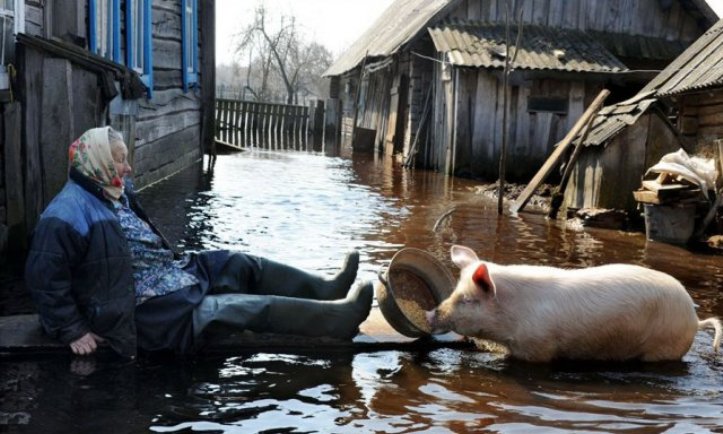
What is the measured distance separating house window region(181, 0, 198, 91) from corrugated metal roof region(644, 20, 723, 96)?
8123 millimetres

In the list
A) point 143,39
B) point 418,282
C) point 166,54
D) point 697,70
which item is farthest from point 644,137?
point 166,54

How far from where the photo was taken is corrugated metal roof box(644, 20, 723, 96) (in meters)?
11.3

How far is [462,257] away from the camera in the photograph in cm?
598

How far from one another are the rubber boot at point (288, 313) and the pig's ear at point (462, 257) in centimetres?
75

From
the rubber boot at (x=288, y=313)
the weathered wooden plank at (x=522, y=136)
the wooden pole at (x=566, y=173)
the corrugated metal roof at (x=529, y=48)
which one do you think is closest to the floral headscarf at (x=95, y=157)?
the rubber boot at (x=288, y=313)

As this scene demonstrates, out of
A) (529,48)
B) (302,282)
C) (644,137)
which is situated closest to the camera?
(302,282)

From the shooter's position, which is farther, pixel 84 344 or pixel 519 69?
pixel 519 69

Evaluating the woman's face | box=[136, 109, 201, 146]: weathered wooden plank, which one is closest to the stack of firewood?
box=[136, 109, 201, 146]: weathered wooden plank

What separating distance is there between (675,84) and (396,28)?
14993mm

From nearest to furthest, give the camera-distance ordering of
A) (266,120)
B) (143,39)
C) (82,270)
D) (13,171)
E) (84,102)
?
(82,270) → (13,171) → (84,102) → (143,39) → (266,120)

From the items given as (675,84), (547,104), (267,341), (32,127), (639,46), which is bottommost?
(267,341)

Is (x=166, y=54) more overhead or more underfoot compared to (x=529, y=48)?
more underfoot

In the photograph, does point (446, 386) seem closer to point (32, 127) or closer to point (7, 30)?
point (32, 127)

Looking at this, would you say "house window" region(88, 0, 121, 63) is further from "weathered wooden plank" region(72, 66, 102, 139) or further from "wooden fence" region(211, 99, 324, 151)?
"wooden fence" region(211, 99, 324, 151)
